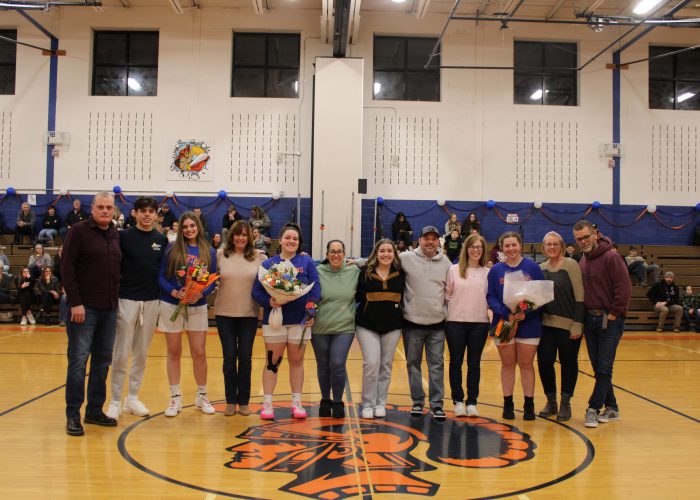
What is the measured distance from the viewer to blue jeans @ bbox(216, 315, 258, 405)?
4.90 metres

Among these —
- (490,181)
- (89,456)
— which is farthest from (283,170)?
(89,456)

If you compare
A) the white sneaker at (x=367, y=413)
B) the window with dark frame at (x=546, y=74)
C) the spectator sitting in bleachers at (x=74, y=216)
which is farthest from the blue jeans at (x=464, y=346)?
the window with dark frame at (x=546, y=74)

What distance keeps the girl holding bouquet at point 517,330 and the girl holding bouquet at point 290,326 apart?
1.51 m

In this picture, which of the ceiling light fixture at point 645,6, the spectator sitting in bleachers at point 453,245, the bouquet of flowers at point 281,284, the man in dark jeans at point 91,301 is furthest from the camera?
the spectator sitting in bleachers at point 453,245

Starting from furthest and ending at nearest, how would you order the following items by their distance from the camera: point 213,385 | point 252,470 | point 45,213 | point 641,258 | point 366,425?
point 45,213 → point 641,258 → point 213,385 → point 366,425 → point 252,470

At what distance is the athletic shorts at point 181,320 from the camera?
15.9 feet

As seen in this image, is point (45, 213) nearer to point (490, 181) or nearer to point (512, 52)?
point (490, 181)

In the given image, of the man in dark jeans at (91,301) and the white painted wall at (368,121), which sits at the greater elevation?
the white painted wall at (368,121)

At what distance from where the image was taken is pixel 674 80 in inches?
607

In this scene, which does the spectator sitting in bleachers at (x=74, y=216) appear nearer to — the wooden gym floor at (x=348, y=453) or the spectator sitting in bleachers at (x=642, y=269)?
the wooden gym floor at (x=348, y=453)

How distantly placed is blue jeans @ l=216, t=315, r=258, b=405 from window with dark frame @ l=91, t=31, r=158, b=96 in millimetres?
11636

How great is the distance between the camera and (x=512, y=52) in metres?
15.0

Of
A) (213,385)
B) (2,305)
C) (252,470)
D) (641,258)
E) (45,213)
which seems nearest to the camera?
(252,470)

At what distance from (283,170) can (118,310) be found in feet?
33.4
